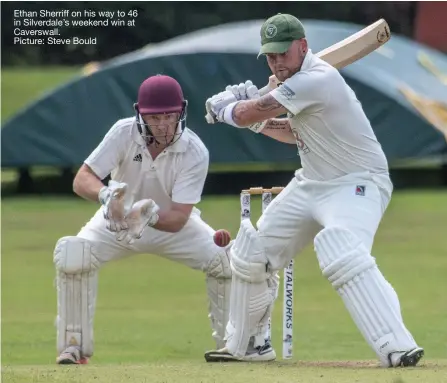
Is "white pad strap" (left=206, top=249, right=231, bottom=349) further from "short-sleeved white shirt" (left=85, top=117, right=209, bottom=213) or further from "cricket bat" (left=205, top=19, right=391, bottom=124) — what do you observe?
"cricket bat" (left=205, top=19, right=391, bottom=124)

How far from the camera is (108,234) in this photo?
22.8 feet

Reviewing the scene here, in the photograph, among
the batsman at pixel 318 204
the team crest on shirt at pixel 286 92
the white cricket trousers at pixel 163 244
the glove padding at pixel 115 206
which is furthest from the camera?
the white cricket trousers at pixel 163 244

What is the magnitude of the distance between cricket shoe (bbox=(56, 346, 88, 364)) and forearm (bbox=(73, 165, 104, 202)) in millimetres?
863

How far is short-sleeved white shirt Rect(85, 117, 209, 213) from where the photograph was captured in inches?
270

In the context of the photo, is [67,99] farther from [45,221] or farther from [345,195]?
[345,195]

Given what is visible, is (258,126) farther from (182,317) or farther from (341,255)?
(182,317)

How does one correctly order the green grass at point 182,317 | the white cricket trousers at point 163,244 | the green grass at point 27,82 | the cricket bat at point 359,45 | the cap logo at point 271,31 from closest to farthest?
the green grass at point 182,317 < the cap logo at point 271,31 < the cricket bat at point 359,45 < the white cricket trousers at point 163,244 < the green grass at point 27,82

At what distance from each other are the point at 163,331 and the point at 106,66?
317 inches

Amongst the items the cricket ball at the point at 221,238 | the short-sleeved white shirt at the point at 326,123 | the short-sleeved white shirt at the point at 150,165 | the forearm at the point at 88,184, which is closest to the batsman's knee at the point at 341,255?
the short-sleeved white shirt at the point at 326,123

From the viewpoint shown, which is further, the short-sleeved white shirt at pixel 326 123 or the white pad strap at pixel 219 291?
the white pad strap at pixel 219 291

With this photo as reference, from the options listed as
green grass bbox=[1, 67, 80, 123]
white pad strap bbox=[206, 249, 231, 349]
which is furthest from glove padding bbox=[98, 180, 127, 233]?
green grass bbox=[1, 67, 80, 123]

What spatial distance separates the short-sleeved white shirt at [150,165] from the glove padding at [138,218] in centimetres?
36

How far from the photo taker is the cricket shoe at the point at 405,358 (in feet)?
19.1

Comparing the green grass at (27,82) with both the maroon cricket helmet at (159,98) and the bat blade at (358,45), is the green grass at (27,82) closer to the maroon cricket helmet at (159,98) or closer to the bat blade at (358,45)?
the maroon cricket helmet at (159,98)
